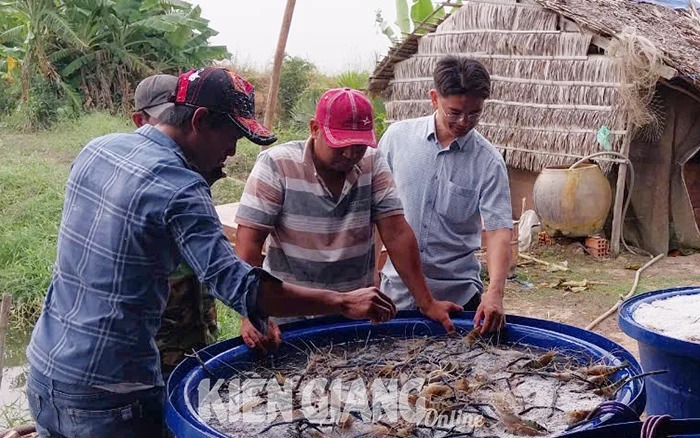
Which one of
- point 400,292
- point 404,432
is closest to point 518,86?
point 400,292

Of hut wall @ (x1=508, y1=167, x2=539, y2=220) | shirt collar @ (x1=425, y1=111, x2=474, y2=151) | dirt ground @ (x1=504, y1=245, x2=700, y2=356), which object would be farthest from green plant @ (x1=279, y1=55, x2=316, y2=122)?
shirt collar @ (x1=425, y1=111, x2=474, y2=151)

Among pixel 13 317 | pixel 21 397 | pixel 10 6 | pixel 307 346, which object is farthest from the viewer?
pixel 10 6

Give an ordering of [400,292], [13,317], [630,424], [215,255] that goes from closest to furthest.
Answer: [630,424] → [215,255] → [400,292] → [13,317]

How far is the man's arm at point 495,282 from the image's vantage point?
2512 mm

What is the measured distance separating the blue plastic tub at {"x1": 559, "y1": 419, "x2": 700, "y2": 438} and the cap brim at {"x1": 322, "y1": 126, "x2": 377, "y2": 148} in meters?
1.18

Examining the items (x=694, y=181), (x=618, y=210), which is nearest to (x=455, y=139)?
(x=618, y=210)

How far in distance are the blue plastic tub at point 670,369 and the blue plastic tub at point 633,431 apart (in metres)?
1.12

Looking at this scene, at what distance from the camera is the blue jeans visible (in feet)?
6.40

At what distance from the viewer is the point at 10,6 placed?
548 inches

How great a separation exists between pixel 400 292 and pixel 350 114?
94 centimetres

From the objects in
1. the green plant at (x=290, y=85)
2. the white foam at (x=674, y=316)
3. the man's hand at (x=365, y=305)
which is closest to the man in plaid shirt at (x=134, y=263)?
the man's hand at (x=365, y=305)

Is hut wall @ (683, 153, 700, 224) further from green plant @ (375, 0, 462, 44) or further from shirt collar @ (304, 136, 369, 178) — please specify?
shirt collar @ (304, 136, 369, 178)

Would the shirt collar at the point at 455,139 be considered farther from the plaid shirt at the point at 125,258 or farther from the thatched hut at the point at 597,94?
the thatched hut at the point at 597,94

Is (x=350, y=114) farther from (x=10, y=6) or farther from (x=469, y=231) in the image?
(x=10, y=6)
